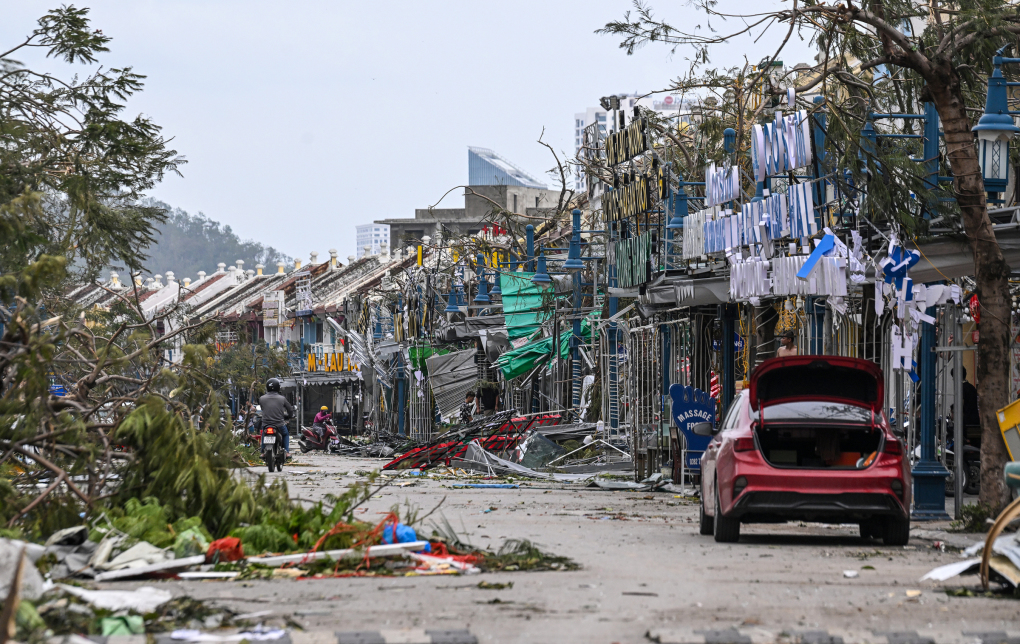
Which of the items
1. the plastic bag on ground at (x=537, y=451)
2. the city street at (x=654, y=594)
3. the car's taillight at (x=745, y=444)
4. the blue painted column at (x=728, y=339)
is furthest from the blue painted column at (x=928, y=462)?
the plastic bag on ground at (x=537, y=451)

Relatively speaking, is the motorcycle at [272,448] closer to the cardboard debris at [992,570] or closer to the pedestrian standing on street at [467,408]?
the pedestrian standing on street at [467,408]

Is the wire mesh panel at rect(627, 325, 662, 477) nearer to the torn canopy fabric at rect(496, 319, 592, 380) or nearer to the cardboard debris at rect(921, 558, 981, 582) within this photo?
the torn canopy fabric at rect(496, 319, 592, 380)

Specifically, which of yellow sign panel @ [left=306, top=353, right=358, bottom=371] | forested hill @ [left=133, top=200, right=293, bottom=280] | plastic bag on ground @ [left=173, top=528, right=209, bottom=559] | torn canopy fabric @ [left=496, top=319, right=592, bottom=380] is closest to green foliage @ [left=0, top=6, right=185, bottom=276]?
plastic bag on ground @ [left=173, top=528, right=209, bottom=559]

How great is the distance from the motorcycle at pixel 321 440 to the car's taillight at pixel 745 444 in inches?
1080

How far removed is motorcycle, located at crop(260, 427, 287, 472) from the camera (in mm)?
24516

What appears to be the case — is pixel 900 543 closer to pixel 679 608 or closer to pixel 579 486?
pixel 679 608

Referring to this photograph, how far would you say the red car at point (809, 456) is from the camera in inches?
447

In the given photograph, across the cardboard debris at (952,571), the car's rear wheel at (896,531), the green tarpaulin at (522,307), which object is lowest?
the car's rear wheel at (896,531)

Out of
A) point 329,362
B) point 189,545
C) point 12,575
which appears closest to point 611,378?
point 189,545

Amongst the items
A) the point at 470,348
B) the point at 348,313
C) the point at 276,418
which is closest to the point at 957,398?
the point at 276,418

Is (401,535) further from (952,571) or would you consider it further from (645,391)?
(645,391)

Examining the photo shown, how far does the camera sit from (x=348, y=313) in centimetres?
6656

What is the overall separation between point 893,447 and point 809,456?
56.3 inches

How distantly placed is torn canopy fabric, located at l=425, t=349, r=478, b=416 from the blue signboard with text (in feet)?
63.9
